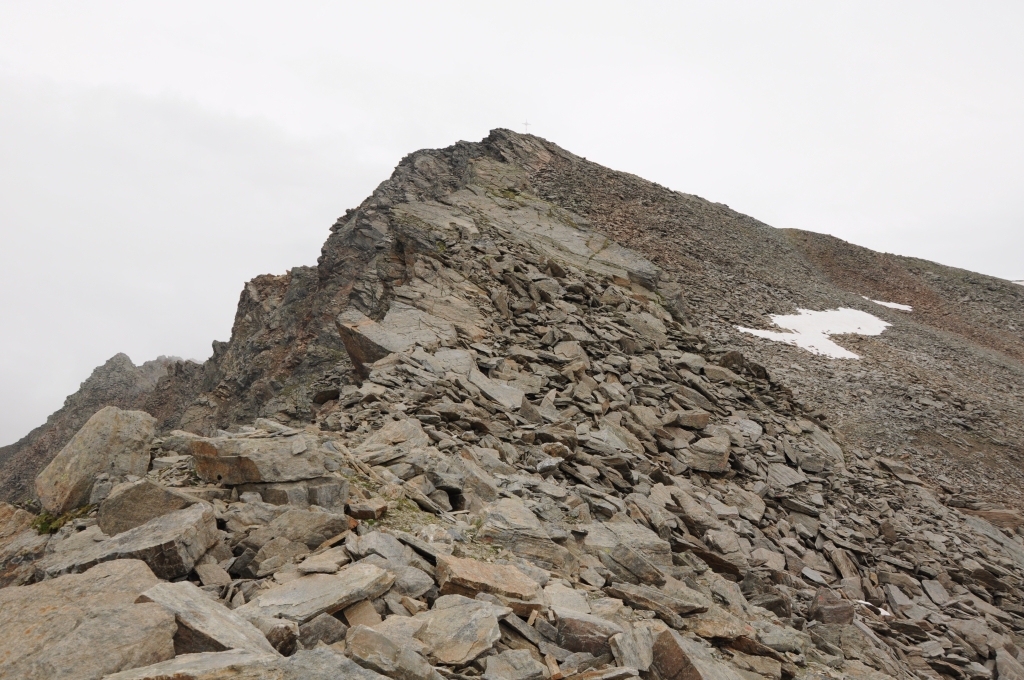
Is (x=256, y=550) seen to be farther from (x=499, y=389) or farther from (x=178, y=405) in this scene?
(x=178, y=405)

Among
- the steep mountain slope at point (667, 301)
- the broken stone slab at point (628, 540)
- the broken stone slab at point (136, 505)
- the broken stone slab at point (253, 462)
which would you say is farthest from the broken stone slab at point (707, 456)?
the broken stone slab at point (136, 505)

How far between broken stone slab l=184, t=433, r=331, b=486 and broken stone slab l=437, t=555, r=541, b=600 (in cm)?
287

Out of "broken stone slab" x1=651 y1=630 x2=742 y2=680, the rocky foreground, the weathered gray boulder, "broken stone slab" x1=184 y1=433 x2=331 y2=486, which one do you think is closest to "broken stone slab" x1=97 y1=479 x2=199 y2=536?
the rocky foreground

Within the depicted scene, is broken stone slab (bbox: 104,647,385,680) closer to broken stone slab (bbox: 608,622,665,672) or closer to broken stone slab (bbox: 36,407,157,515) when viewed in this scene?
broken stone slab (bbox: 608,622,665,672)

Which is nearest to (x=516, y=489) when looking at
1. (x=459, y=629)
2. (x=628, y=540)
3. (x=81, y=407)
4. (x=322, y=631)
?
(x=628, y=540)

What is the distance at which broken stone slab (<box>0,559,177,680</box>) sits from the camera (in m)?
4.44

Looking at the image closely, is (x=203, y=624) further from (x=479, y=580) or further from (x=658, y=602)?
(x=658, y=602)

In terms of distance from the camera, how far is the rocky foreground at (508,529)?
554cm

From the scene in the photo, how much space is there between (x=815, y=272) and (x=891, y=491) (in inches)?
1126

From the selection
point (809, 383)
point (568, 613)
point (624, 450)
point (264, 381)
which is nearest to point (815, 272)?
point (809, 383)

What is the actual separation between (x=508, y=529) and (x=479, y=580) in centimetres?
229

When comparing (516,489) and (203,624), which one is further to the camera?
(516,489)

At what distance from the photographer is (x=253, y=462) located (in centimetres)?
876

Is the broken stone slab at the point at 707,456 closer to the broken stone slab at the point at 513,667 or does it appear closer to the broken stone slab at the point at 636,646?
the broken stone slab at the point at 636,646
